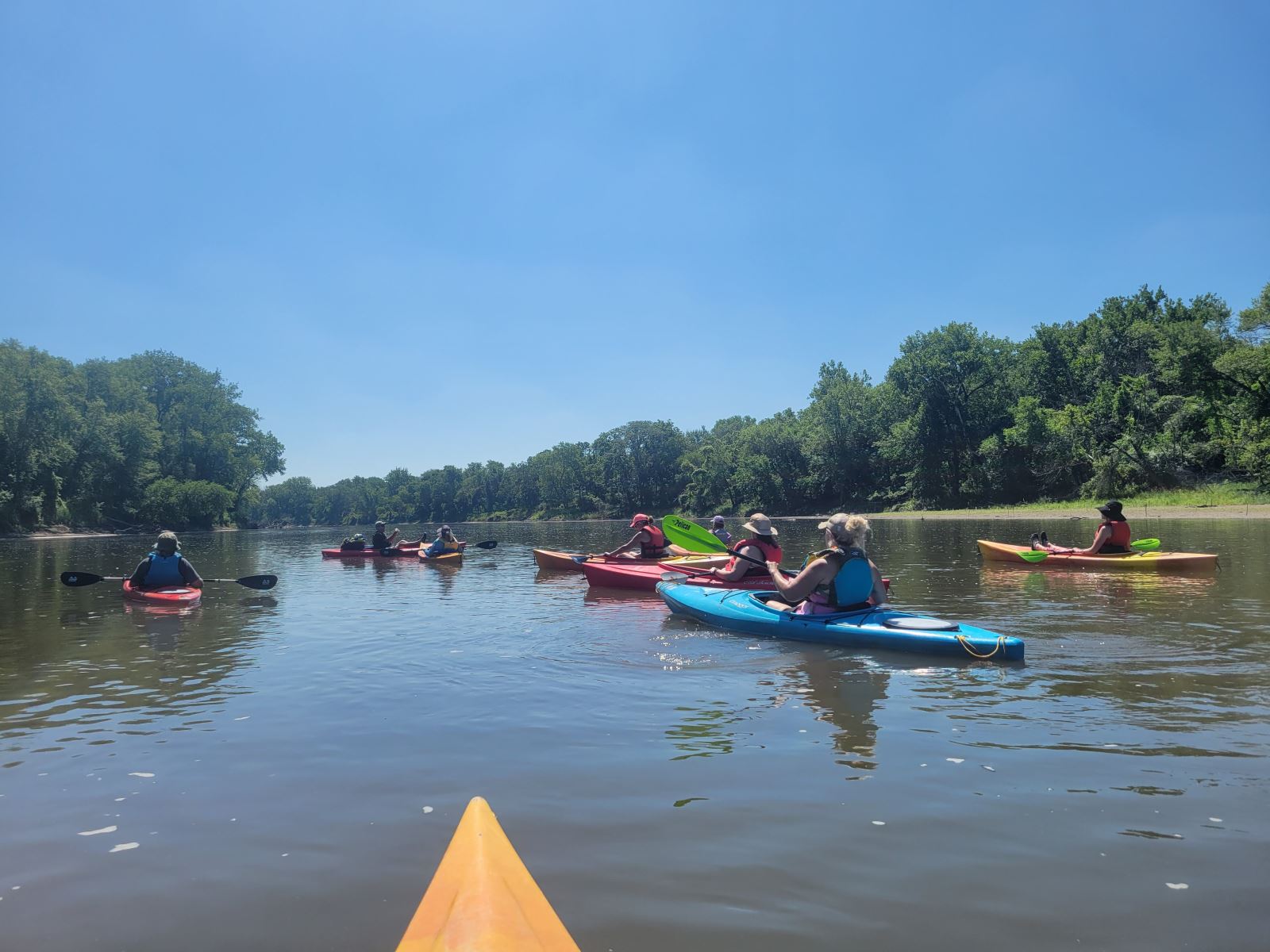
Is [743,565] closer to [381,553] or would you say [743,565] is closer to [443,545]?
[443,545]

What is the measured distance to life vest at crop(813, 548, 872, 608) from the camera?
8.39 meters

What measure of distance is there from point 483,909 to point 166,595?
12.1 meters

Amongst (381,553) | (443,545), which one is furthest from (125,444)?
(443,545)

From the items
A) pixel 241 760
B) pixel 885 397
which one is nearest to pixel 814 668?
pixel 241 760

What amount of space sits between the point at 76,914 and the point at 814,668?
5.82 meters

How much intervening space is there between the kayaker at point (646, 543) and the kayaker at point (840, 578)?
6.86 metres

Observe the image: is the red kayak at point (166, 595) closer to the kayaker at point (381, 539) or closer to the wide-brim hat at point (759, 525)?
the wide-brim hat at point (759, 525)

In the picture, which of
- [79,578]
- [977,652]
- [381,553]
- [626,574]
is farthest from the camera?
[381,553]

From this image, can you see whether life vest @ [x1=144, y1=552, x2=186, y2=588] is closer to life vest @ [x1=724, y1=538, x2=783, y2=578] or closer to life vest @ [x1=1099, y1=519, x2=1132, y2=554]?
life vest @ [x1=724, y1=538, x2=783, y2=578]

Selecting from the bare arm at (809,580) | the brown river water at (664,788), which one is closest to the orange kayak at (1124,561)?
the brown river water at (664,788)

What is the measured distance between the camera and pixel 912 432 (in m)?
59.5

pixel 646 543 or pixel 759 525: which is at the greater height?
pixel 759 525

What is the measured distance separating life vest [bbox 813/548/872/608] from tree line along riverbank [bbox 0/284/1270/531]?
35.8 meters

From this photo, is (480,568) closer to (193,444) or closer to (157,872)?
(157,872)
